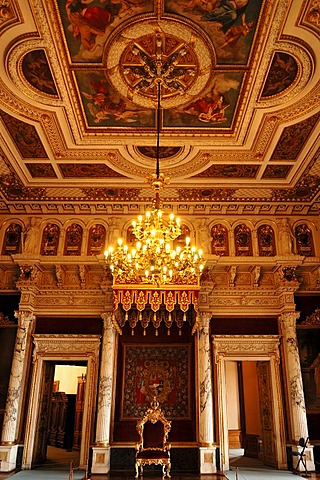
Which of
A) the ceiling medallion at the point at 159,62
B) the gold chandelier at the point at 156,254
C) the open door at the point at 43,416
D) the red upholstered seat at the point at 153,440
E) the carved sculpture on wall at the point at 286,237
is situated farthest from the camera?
the carved sculpture on wall at the point at 286,237

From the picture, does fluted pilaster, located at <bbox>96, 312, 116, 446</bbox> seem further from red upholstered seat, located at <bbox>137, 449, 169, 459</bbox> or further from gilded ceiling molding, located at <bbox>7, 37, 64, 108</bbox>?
gilded ceiling molding, located at <bbox>7, 37, 64, 108</bbox>

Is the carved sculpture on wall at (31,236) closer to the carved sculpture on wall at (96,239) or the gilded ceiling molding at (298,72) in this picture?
the carved sculpture on wall at (96,239)

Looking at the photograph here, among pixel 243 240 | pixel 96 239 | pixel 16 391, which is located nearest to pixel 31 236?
pixel 96 239

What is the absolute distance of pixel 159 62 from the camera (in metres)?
6.12

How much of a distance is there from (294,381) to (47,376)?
17.6ft

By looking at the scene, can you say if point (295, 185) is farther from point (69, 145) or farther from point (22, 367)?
point (22, 367)

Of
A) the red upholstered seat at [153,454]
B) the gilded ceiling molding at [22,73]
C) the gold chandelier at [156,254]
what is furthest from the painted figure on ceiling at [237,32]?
the red upholstered seat at [153,454]

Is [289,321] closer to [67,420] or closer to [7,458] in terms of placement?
[7,458]

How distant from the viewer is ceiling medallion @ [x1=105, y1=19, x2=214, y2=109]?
5695 mm

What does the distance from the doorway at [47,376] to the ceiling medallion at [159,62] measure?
5.23 m

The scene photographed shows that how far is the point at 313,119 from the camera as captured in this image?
23.2ft

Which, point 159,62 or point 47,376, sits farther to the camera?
point 47,376

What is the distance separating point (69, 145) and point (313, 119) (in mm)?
4449

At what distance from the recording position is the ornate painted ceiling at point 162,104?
17.8ft
